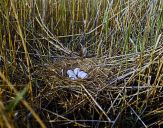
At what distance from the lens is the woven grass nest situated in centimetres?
104

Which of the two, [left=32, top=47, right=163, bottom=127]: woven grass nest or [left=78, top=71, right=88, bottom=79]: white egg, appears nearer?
[left=32, top=47, right=163, bottom=127]: woven grass nest

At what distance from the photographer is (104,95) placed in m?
1.14

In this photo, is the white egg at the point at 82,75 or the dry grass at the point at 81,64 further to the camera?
the white egg at the point at 82,75

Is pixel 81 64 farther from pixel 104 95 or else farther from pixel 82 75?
pixel 104 95

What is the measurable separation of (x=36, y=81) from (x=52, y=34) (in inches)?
19.4

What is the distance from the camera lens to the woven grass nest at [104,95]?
104cm

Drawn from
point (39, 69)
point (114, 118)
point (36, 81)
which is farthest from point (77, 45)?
point (114, 118)

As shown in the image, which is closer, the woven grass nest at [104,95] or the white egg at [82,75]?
the woven grass nest at [104,95]

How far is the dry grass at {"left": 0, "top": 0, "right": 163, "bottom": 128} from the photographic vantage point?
40.1 inches

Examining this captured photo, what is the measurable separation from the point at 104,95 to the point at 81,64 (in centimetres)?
31

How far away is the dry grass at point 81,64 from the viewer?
102 cm

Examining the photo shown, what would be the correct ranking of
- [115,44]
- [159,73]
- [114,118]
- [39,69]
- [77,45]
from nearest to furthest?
[114,118]
[159,73]
[39,69]
[115,44]
[77,45]

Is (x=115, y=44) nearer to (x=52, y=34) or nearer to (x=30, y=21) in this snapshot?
(x=52, y=34)

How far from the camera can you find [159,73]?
1.17 metres
